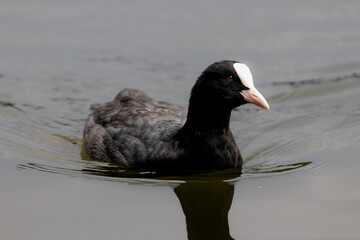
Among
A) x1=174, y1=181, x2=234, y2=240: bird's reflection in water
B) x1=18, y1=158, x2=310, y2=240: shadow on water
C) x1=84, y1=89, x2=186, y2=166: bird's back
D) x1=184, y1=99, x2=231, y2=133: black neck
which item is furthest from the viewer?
x1=84, y1=89, x2=186, y2=166: bird's back

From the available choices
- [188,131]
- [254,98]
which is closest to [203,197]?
[188,131]

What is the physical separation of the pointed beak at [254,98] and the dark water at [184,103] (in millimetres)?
771

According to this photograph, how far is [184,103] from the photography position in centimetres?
936

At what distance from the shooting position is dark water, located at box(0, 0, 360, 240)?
560 centimetres

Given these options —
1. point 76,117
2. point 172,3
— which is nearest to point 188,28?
point 172,3

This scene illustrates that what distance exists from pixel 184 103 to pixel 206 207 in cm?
364

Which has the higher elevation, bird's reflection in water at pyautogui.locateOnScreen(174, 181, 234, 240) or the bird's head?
the bird's head

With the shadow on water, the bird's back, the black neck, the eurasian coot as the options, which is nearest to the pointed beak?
the eurasian coot

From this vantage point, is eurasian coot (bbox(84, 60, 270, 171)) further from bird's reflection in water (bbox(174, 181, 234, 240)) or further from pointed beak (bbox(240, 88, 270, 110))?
bird's reflection in water (bbox(174, 181, 234, 240))

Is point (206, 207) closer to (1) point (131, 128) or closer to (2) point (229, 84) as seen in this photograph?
(2) point (229, 84)

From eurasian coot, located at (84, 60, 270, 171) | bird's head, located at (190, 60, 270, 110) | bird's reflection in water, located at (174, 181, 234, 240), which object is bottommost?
bird's reflection in water, located at (174, 181, 234, 240)

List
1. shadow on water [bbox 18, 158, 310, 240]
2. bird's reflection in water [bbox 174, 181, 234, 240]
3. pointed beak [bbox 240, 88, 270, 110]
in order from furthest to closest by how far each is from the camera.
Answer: pointed beak [bbox 240, 88, 270, 110]
shadow on water [bbox 18, 158, 310, 240]
bird's reflection in water [bbox 174, 181, 234, 240]

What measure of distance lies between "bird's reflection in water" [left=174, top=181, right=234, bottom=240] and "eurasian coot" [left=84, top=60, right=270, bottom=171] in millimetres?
298

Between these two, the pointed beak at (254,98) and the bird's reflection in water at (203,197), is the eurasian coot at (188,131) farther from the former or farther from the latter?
the bird's reflection in water at (203,197)
